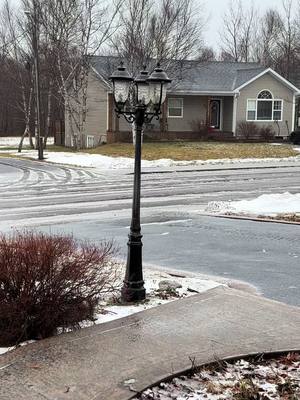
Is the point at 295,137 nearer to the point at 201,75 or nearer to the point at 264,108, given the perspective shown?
the point at 264,108

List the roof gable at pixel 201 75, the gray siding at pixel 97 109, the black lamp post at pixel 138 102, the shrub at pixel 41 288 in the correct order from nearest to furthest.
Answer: the shrub at pixel 41 288 → the black lamp post at pixel 138 102 → the roof gable at pixel 201 75 → the gray siding at pixel 97 109

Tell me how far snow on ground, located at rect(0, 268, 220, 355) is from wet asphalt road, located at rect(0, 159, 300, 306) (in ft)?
1.86

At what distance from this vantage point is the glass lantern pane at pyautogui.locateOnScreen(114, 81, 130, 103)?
650cm

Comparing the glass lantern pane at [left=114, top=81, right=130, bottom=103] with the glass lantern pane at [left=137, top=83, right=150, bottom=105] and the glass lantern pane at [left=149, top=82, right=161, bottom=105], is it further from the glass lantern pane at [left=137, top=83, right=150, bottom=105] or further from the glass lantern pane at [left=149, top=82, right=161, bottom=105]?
the glass lantern pane at [left=149, top=82, right=161, bottom=105]

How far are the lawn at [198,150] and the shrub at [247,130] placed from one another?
8.84 feet

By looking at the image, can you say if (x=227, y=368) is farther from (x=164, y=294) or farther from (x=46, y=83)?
(x=46, y=83)

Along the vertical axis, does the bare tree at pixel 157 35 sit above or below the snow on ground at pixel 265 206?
above

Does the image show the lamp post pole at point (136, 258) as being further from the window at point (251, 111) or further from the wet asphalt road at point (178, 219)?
the window at point (251, 111)

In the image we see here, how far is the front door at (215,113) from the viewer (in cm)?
4159

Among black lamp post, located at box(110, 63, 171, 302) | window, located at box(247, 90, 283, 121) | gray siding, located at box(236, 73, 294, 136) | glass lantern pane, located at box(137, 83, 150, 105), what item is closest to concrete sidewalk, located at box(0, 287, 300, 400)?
black lamp post, located at box(110, 63, 171, 302)

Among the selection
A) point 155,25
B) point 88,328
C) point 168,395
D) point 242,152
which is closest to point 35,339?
point 88,328

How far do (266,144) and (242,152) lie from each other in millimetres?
5074

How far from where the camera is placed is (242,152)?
106 feet

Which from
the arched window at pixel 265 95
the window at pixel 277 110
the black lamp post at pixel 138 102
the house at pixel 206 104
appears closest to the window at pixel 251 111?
the house at pixel 206 104
